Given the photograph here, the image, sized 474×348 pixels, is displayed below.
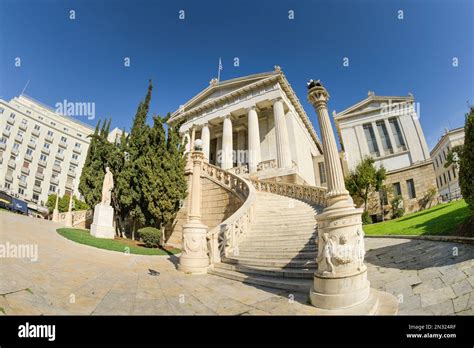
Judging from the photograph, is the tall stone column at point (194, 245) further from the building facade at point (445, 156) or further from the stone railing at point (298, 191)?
the building facade at point (445, 156)

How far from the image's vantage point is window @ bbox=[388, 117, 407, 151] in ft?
89.6

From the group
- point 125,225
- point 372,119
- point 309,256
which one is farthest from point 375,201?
point 125,225

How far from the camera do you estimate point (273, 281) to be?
5.40m

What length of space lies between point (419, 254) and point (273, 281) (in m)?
4.12

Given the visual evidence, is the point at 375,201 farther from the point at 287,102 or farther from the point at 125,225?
the point at 125,225

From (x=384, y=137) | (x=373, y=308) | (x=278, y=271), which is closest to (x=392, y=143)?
(x=384, y=137)

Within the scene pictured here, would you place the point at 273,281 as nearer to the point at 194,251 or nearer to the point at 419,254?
the point at 194,251

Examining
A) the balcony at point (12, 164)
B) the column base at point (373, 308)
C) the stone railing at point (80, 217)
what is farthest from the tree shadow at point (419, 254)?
the balcony at point (12, 164)

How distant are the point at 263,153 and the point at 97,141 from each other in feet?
57.8

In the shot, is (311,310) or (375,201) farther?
(375,201)

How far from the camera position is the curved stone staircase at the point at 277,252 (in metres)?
5.68

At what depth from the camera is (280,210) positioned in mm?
11875

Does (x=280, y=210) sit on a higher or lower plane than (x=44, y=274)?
higher

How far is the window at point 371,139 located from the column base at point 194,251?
28.4 m
